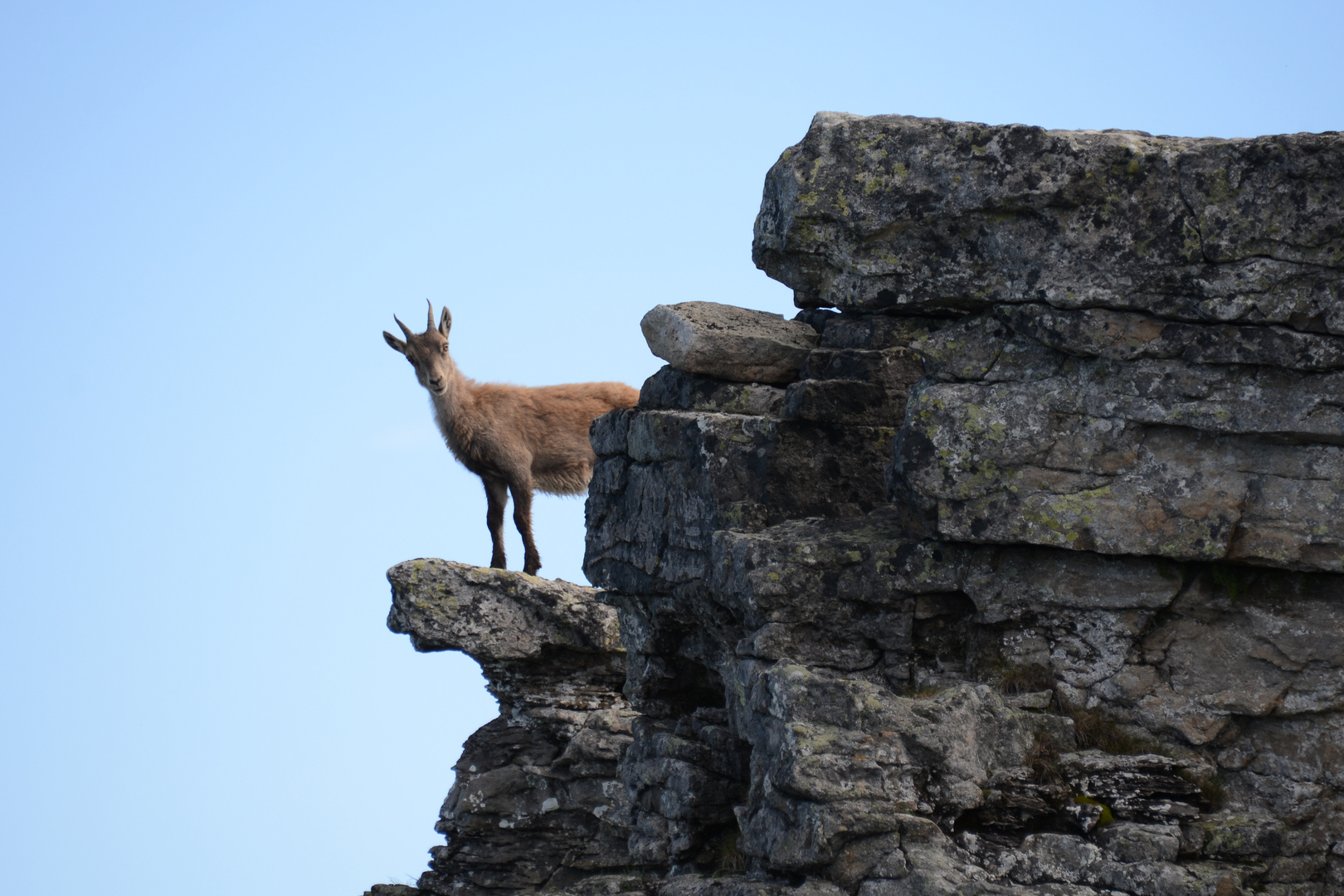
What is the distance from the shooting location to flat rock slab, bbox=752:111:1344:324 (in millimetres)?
8789

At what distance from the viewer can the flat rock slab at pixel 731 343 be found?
38.5 feet

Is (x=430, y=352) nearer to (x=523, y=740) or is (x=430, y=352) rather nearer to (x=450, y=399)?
(x=450, y=399)

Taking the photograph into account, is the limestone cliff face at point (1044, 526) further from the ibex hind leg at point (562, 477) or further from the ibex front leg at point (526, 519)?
the ibex hind leg at point (562, 477)

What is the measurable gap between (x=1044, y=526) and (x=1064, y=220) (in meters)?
2.25

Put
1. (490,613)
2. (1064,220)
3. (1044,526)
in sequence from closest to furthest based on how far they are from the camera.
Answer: (1044,526), (1064,220), (490,613)

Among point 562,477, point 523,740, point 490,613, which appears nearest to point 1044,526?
point 490,613

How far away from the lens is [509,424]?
1906 centimetres

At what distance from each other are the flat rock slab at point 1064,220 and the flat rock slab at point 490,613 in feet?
23.2

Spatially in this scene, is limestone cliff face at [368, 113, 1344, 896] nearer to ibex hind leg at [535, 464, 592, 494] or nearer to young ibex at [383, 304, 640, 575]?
young ibex at [383, 304, 640, 575]

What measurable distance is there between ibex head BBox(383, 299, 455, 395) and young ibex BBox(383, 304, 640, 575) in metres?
0.01

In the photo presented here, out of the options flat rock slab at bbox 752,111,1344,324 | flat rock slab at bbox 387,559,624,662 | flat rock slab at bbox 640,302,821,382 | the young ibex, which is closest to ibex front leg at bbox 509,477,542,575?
the young ibex

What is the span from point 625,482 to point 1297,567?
6.31 metres

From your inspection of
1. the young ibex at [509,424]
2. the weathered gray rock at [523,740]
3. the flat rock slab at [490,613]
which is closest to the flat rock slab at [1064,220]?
the flat rock slab at [490,613]

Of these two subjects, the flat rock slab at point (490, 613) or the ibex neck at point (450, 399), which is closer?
the flat rock slab at point (490, 613)
